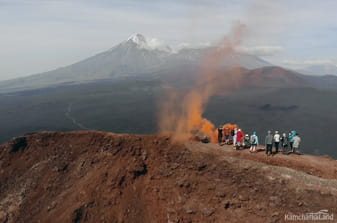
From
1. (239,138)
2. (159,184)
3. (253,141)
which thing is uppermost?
(239,138)

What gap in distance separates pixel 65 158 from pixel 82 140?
102 inches

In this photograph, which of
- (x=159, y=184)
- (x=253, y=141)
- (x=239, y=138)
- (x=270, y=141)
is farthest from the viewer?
(x=239, y=138)

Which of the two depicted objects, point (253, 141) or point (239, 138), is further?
point (239, 138)

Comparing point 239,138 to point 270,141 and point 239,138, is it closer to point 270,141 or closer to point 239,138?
point 239,138

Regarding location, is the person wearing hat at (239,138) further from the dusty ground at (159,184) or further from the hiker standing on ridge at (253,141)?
the hiker standing on ridge at (253,141)

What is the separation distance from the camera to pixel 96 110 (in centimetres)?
11250

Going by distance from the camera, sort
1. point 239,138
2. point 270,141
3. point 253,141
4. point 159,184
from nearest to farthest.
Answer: point 159,184
point 270,141
point 253,141
point 239,138

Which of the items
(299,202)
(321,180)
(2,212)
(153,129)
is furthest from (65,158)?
(153,129)

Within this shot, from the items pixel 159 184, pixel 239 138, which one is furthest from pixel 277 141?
pixel 159 184

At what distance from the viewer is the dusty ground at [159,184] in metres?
17.5

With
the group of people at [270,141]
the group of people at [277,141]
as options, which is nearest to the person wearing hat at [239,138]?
the group of people at [270,141]

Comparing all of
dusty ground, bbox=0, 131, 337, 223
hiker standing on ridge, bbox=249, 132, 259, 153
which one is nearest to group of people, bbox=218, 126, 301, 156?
hiker standing on ridge, bbox=249, 132, 259, 153

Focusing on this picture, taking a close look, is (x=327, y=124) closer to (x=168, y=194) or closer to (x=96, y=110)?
(x=168, y=194)

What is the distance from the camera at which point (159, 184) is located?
20625 mm
